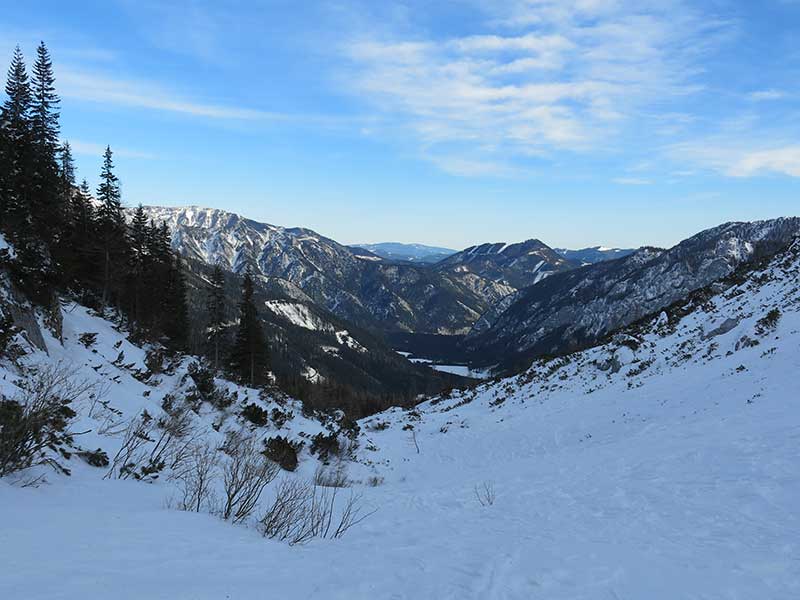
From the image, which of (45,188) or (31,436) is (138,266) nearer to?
(45,188)

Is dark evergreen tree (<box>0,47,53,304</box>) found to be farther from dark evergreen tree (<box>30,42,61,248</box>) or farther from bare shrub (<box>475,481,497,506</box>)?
bare shrub (<box>475,481,497,506</box>)

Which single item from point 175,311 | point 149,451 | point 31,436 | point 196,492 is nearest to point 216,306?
point 175,311

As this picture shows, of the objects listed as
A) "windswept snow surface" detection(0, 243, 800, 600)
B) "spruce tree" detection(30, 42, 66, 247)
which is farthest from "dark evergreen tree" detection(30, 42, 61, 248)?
"windswept snow surface" detection(0, 243, 800, 600)

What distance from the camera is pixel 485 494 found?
14.9 meters

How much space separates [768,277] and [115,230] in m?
56.5

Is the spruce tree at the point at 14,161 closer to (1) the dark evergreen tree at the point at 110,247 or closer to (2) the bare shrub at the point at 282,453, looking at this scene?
(1) the dark evergreen tree at the point at 110,247

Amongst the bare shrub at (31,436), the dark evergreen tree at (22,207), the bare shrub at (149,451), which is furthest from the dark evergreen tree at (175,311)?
the bare shrub at (31,436)

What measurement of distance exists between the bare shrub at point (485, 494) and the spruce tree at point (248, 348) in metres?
39.1

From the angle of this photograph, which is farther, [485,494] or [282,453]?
[282,453]

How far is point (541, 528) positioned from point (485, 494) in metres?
4.93

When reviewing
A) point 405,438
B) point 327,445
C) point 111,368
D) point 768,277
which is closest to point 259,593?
point 111,368

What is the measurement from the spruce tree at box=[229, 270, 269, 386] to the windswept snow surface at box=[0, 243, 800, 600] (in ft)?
113

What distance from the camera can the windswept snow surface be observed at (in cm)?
600

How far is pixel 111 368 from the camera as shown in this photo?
22734mm
